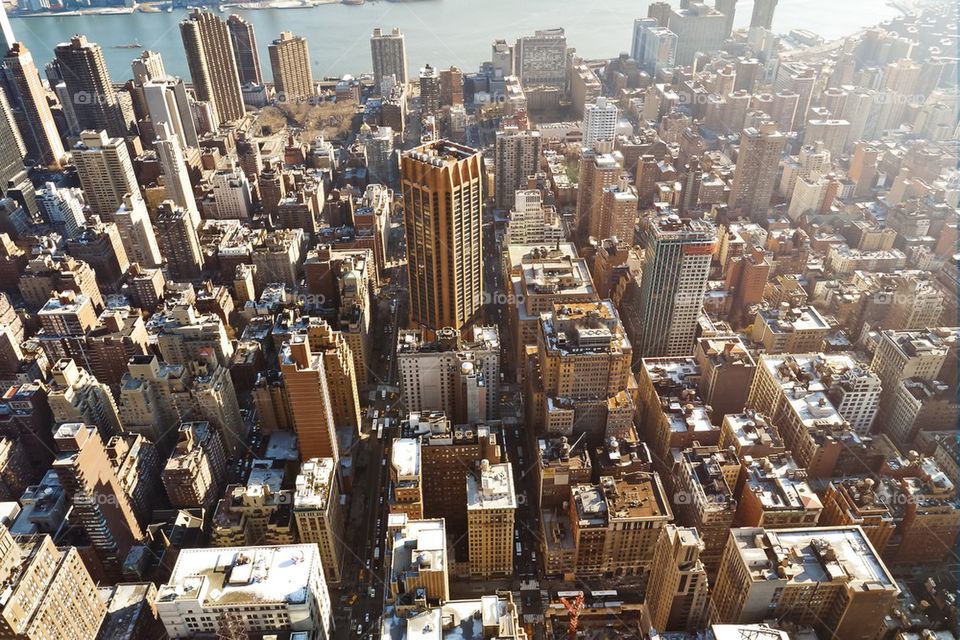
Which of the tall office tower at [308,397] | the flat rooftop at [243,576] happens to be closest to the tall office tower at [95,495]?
the flat rooftop at [243,576]

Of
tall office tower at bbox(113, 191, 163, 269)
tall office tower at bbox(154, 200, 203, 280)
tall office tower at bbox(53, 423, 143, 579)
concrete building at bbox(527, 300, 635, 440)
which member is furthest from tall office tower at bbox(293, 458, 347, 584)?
tall office tower at bbox(113, 191, 163, 269)

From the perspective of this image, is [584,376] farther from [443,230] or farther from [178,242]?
[178,242]

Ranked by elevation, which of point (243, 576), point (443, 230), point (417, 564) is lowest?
point (417, 564)

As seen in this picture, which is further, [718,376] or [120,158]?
[120,158]

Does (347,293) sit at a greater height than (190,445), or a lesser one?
greater

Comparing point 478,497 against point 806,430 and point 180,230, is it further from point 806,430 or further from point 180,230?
point 180,230

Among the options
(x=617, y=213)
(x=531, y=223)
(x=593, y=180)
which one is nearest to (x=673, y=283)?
(x=617, y=213)

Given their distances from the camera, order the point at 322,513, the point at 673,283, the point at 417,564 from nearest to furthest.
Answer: the point at 417,564
the point at 322,513
the point at 673,283

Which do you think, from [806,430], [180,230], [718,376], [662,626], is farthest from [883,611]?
[180,230]
